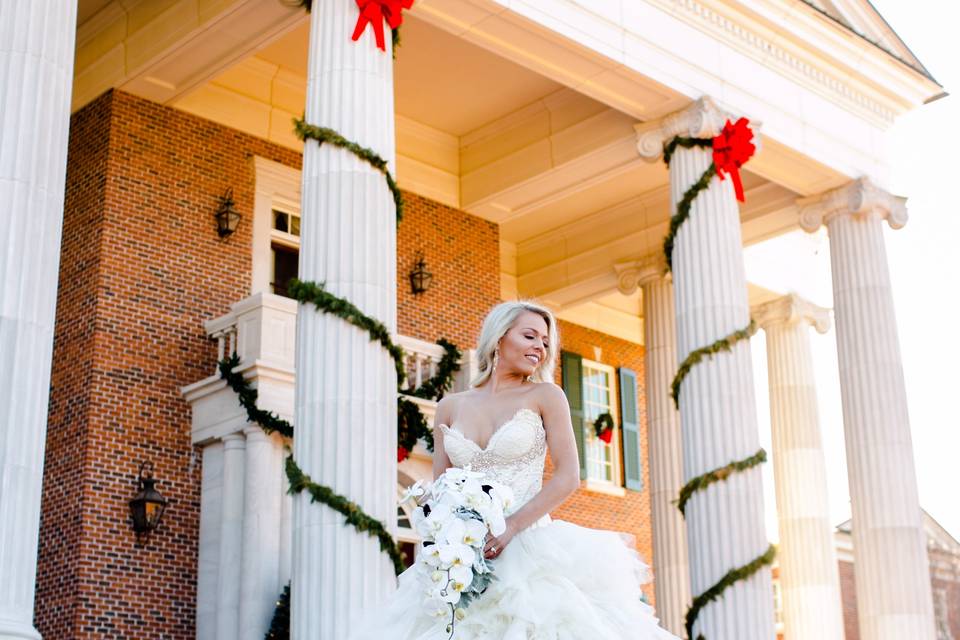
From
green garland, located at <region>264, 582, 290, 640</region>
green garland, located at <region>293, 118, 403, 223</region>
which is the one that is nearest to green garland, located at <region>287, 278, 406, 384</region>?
green garland, located at <region>293, 118, 403, 223</region>

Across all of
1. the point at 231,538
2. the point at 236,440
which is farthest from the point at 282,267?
the point at 231,538

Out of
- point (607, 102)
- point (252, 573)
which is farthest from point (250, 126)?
point (252, 573)

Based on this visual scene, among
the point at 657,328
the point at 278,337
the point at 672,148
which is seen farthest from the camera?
the point at 657,328

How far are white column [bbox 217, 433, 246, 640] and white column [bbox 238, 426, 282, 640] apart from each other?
0.15 meters

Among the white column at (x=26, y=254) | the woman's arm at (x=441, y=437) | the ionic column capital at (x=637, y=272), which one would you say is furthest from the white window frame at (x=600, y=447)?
the woman's arm at (x=441, y=437)

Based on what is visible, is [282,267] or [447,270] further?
[447,270]

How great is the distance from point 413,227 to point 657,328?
471 centimetres

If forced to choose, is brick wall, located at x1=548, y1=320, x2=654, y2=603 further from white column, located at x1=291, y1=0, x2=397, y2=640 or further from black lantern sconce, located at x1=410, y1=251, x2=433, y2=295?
white column, located at x1=291, y1=0, x2=397, y2=640

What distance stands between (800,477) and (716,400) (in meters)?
7.77

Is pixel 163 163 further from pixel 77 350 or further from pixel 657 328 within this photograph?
pixel 657 328

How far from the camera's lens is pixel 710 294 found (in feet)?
53.9

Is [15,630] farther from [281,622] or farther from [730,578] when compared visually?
[730,578]

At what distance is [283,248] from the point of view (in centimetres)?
1872

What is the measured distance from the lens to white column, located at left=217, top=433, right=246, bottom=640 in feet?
50.3
